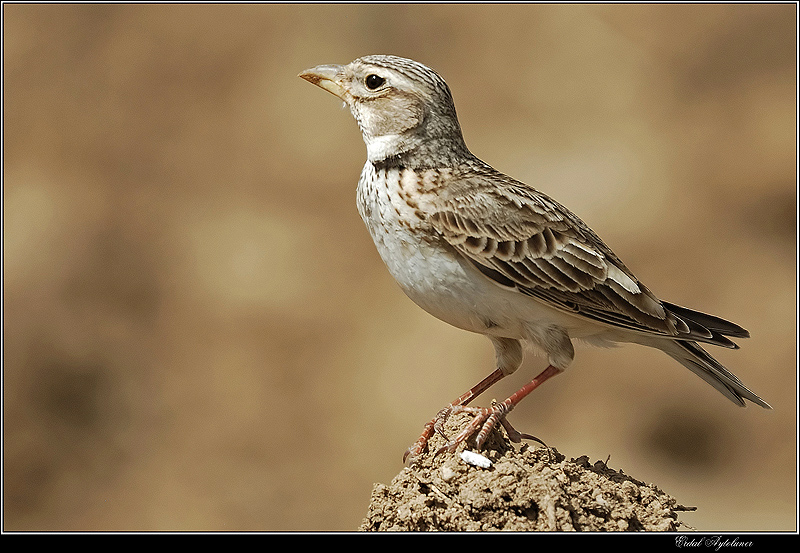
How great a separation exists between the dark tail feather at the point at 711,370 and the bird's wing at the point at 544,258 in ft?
0.53

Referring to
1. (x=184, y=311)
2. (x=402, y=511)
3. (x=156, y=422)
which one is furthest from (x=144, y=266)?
(x=402, y=511)

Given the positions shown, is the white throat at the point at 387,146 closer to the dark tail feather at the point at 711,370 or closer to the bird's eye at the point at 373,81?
the bird's eye at the point at 373,81

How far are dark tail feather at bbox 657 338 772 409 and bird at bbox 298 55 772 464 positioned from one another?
0.01 meters

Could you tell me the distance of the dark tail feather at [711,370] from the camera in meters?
5.58

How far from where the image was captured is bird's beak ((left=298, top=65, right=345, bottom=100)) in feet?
18.9

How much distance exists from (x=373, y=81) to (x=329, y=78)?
33 centimetres

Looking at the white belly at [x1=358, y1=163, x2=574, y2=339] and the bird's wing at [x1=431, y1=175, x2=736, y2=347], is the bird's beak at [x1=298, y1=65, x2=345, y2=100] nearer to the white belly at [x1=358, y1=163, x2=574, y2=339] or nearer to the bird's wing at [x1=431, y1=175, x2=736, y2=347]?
the white belly at [x1=358, y1=163, x2=574, y2=339]

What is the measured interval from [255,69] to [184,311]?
5.36 m

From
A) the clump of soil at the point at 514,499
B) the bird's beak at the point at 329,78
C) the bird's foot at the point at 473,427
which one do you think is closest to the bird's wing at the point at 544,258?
the bird's foot at the point at 473,427

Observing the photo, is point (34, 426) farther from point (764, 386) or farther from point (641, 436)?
point (764, 386)

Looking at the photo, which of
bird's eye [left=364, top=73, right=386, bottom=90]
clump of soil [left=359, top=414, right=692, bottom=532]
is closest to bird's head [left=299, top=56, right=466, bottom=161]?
bird's eye [left=364, top=73, right=386, bottom=90]

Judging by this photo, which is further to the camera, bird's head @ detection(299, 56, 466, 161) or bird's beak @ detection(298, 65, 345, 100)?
bird's beak @ detection(298, 65, 345, 100)

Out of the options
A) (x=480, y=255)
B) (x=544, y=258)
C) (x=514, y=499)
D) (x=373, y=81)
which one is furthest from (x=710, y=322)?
(x=373, y=81)

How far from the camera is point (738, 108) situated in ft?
54.5
